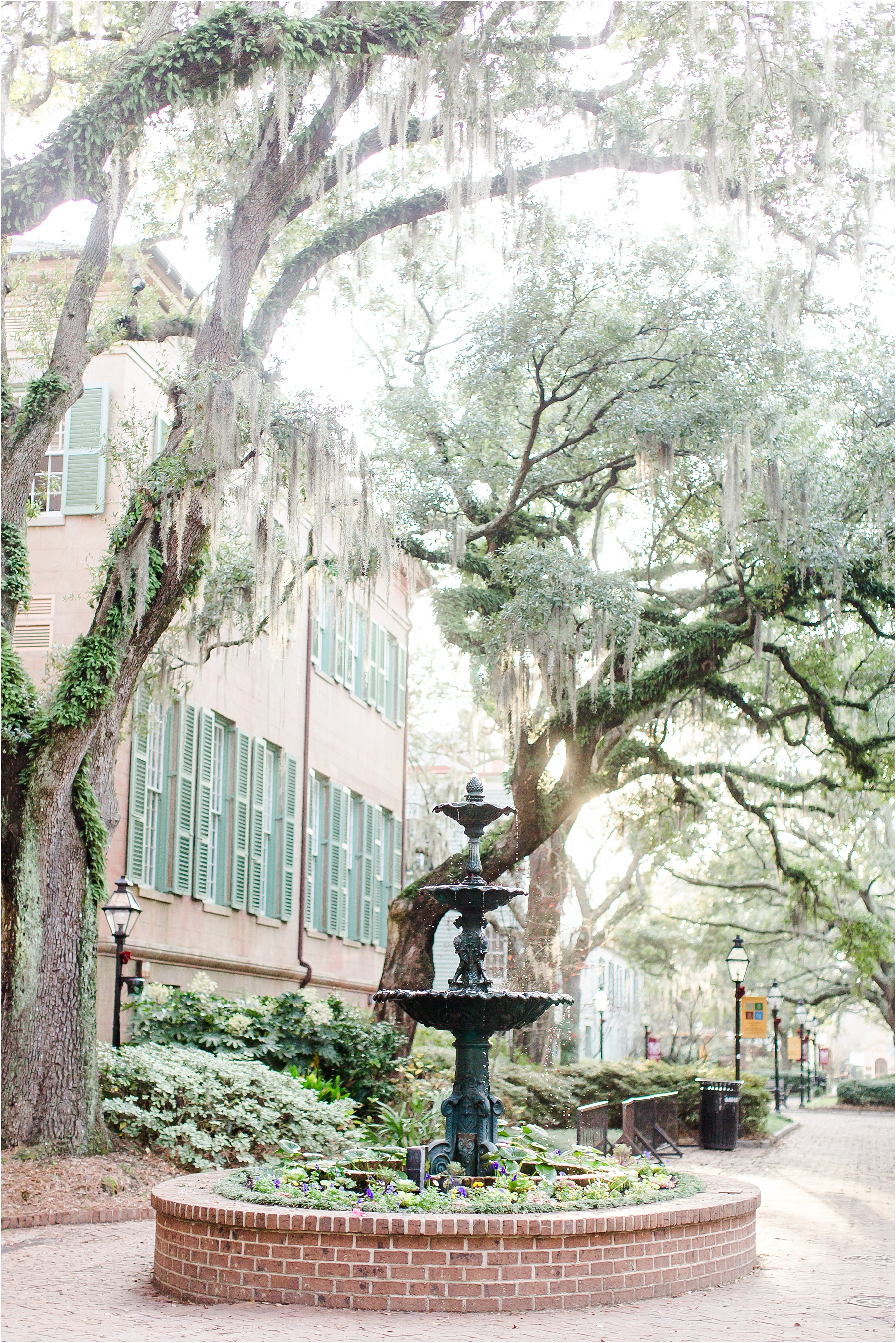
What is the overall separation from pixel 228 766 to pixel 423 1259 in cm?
1313

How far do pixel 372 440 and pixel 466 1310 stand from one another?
13522 mm

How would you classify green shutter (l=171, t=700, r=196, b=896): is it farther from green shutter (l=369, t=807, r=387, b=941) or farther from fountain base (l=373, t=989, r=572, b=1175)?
fountain base (l=373, t=989, r=572, b=1175)

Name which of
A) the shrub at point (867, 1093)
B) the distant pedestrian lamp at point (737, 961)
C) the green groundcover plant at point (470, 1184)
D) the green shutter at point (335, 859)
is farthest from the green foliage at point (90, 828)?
the shrub at point (867, 1093)

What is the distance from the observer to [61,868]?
476 inches

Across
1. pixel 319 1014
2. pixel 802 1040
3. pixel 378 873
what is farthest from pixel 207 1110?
pixel 802 1040

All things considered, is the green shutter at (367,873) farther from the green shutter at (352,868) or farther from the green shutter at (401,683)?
the green shutter at (401,683)

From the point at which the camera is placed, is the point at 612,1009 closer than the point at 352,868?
No

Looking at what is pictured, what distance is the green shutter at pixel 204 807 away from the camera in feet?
59.2

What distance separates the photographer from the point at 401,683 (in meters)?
27.8

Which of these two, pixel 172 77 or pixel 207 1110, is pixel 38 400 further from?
pixel 207 1110

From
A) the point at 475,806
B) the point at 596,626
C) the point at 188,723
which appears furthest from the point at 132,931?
the point at 475,806

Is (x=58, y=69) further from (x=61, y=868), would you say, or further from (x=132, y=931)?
(x=132, y=931)

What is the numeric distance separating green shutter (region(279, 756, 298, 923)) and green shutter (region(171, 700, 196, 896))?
10.9 ft

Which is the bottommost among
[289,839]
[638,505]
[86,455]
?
[289,839]
